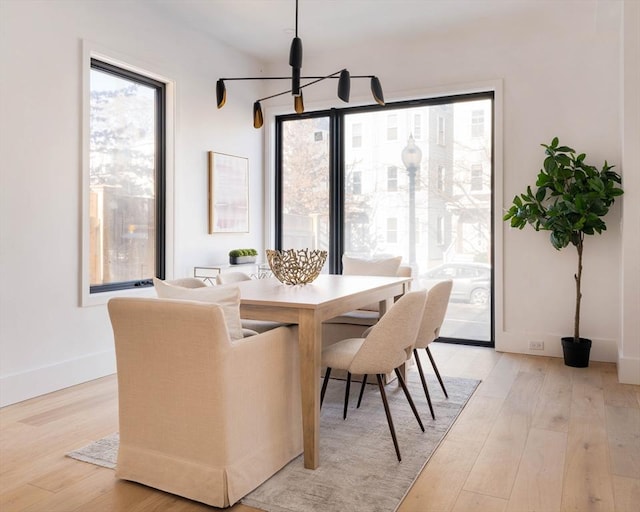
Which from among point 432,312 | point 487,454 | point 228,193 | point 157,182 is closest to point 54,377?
point 157,182

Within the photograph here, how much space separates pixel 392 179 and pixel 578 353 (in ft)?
7.90

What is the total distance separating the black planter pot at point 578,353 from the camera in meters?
4.11

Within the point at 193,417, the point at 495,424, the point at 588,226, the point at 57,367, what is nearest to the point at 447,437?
the point at 495,424

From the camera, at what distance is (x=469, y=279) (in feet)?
16.4

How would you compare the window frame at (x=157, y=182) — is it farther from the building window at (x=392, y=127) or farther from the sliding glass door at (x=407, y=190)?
the building window at (x=392, y=127)

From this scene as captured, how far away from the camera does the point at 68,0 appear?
3.57 meters

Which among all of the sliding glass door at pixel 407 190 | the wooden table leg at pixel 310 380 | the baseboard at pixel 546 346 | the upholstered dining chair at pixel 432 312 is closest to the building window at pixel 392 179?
the sliding glass door at pixel 407 190

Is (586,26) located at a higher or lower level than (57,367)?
higher

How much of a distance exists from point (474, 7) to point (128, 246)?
11.6 feet

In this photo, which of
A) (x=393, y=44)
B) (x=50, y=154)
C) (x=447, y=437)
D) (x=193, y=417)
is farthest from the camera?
(x=393, y=44)

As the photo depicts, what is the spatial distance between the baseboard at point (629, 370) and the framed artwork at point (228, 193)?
3.63 metres

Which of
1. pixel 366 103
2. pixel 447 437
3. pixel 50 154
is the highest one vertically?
pixel 366 103

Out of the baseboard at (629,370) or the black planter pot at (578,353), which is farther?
the black planter pot at (578,353)

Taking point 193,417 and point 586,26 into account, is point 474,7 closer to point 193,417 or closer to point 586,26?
point 586,26
